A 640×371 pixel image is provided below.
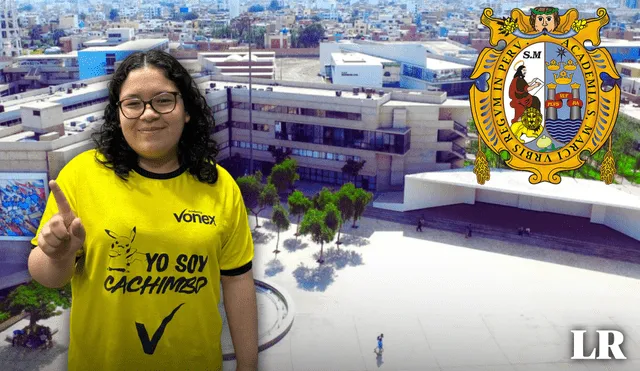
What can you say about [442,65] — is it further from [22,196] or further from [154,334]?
[154,334]

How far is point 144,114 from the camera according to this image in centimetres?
341

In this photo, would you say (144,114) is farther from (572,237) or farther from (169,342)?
(572,237)

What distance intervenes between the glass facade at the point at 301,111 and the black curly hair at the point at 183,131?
27285 mm

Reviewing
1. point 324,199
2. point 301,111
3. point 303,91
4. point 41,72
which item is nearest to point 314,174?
point 301,111

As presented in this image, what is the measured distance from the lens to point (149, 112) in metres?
3.41

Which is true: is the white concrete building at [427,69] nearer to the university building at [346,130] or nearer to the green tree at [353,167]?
the university building at [346,130]

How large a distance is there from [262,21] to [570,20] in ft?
445

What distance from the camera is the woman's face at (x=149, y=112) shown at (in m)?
3.44

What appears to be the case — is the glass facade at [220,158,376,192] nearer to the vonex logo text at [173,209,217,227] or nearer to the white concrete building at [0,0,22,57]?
the vonex logo text at [173,209,217,227]

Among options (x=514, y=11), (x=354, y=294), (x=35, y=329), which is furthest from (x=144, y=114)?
(x=514, y=11)

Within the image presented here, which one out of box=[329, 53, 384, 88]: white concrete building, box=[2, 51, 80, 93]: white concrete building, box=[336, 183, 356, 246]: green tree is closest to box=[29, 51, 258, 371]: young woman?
box=[336, 183, 356, 246]: green tree

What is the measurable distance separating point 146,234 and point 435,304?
16856 millimetres

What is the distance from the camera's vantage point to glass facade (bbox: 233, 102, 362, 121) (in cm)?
3111

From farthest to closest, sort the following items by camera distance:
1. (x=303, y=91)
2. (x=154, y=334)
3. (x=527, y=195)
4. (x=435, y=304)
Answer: (x=303, y=91)
(x=527, y=195)
(x=435, y=304)
(x=154, y=334)
